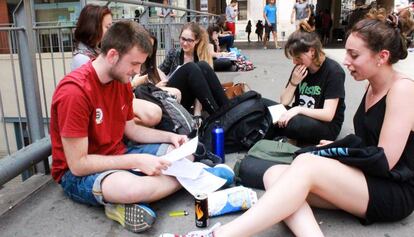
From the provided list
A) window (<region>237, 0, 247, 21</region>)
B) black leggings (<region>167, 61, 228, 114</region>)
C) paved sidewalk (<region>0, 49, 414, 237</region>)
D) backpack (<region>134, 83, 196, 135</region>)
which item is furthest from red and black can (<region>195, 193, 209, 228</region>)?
window (<region>237, 0, 247, 21</region>)

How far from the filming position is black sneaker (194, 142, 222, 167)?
3.17 metres

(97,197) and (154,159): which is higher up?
(154,159)

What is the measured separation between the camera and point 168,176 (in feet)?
8.61

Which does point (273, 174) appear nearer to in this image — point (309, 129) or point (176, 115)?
A: point (309, 129)


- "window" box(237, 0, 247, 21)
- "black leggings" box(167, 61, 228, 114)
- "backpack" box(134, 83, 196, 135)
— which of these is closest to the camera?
"backpack" box(134, 83, 196, 135)

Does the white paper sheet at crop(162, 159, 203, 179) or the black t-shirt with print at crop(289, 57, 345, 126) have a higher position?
the black t-shirt with print at crop(289, 57, 345, 126)

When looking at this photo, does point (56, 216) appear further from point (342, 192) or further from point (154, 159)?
point (342, 192)

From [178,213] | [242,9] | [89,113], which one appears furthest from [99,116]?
[242,9]

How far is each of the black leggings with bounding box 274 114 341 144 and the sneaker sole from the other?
1.66 metres

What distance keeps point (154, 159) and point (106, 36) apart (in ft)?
2.58

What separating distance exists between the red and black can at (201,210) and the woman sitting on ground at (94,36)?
1.19 m

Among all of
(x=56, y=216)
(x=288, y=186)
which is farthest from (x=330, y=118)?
(x=56, y=216)

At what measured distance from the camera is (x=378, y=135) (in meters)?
2.33

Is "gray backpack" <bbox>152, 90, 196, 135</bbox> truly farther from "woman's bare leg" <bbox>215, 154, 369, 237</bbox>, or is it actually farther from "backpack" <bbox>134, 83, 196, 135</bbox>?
"woman's bare leg" <bbox>215, 154, 369, 237</bbox>
